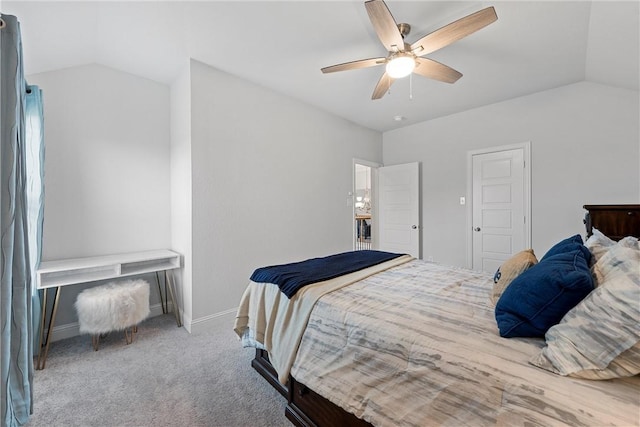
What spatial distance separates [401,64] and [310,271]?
5.59ft

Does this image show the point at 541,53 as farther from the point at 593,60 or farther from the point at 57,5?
the point at 57,5

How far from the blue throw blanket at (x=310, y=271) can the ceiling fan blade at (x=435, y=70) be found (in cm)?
166

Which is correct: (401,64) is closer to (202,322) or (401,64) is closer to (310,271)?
(310,271)

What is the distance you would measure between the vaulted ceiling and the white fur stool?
2.03m

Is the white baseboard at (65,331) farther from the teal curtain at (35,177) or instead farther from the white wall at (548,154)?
the white wall at (548,154)

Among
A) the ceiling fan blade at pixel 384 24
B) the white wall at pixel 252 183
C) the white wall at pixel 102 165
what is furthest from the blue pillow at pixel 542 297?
the white wall at pixel 102 165

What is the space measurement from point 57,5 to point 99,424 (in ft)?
9.09

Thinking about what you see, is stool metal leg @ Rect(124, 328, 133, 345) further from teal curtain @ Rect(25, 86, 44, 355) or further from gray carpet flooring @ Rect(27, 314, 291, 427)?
teal curtain @ Rect(25, 86, 44, 355)

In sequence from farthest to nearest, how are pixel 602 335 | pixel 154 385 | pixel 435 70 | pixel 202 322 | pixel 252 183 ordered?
pixel 252 183, pixel 202 322, pixel 435 70, pixel 154 385, pixel 602 335

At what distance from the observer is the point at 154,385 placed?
6.09 feet

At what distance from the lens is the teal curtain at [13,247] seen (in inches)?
51.0

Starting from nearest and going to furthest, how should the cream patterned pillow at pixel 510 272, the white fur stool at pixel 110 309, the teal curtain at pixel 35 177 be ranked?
the cream patterned pillow at pixel 510 272 → the teal curtain at pixel 35 177 → the white fur stool at pixel 110 309

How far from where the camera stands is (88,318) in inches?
87.0

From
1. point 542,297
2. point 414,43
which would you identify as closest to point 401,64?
point 414,43
